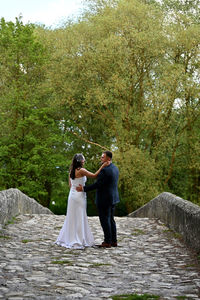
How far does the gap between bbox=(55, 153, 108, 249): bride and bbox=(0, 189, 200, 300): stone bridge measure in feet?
0.93

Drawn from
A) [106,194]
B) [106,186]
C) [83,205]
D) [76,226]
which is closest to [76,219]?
[76,226]

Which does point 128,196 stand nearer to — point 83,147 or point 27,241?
point 83,147

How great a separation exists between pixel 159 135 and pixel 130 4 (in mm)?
7566

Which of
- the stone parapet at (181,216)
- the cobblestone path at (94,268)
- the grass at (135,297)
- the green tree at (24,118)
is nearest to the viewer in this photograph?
the grass at (135,297)

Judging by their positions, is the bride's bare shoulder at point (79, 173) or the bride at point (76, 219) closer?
the bride at point (76, 219)

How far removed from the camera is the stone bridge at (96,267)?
522cm

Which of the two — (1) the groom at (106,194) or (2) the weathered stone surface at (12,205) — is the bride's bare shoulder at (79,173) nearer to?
(1) the groom at (106,194)

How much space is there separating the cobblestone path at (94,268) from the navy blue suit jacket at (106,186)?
0.95m

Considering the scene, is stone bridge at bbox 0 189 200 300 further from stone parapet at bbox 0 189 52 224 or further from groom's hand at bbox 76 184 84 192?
groom's hand at bbox 76 184 84 192

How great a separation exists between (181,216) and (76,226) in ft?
7.76

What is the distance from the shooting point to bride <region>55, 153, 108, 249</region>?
29.5 feet

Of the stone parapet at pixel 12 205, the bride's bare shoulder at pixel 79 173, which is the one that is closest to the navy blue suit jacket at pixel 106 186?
the bride's bare shoulder at pixel 79 173

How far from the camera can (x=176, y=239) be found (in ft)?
32.4

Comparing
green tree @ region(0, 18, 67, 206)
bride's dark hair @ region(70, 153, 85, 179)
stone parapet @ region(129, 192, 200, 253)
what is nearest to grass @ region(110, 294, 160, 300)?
stone parapet @ region(129, 192, 200, 253)
